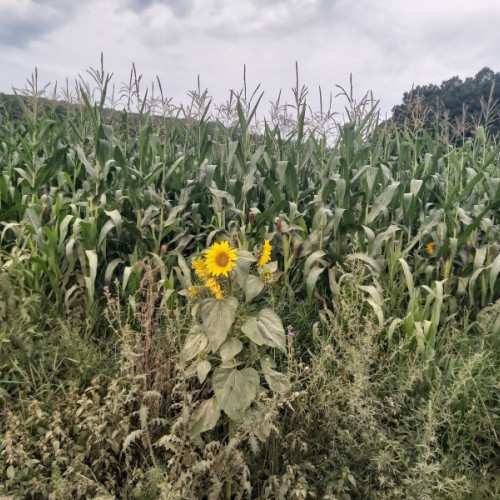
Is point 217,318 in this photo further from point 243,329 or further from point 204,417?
point 204,417

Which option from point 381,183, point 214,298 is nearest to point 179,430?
point 214,298

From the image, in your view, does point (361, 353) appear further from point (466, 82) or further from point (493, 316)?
point (466, 82)

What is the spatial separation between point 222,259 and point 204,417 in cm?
66

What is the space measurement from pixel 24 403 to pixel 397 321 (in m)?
2.03

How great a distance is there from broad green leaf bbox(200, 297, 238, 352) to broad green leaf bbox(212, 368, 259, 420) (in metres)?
0.13

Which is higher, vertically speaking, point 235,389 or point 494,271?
point 494,271

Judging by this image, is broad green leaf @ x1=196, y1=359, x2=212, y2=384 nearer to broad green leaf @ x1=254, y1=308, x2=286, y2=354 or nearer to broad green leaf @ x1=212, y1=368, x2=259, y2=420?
broad green leaf @ x1=212, y1=368, x2=259, y2=420

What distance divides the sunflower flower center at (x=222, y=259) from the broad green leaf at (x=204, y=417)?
1.88 feet

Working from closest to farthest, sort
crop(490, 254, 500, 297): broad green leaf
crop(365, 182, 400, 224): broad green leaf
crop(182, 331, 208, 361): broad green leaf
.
Result: crop(182, 331, 208, 361): broad green leaf < crop(490, 254, 500, 297): broad green leaf < crop(365, 182, 400, 224): broad green leaf

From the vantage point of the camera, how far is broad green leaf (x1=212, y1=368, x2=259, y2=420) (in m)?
2.03

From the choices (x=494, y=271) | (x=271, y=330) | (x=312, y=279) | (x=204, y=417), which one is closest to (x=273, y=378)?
(x=271, y=330)

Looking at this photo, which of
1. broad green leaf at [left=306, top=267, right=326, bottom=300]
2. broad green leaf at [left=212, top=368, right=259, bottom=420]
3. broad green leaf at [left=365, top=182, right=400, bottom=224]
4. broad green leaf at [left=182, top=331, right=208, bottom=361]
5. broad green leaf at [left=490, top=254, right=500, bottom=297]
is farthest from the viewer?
broad green leaf at [left=365, top=182, right=400, bottom=224]

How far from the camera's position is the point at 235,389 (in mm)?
2061

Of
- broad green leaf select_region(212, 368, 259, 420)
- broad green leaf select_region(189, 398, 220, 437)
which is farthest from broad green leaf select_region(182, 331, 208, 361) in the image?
broad green leaf select_region(189, 398, 220, 437)
